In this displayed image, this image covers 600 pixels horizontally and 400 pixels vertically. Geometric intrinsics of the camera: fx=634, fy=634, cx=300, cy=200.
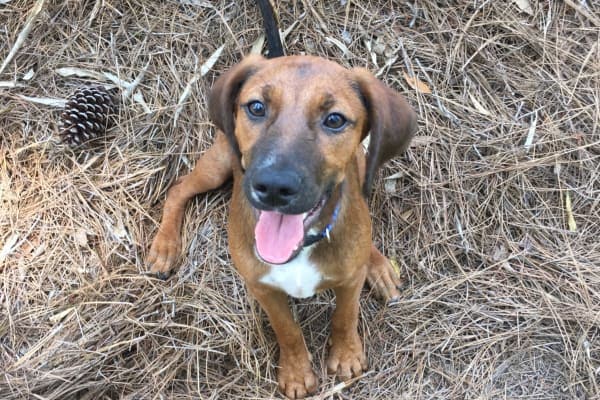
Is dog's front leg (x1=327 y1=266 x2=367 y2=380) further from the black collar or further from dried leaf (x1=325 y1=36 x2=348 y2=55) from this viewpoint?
dried leaf (x1=325 y1=36 x2=348 y2=55)

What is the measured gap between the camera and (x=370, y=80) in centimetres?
341

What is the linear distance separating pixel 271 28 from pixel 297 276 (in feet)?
6.44

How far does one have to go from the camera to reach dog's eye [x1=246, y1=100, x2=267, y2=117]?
327cm

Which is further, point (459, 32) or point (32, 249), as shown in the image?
point (459, 32)

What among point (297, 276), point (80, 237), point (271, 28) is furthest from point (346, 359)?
point (271, 28)

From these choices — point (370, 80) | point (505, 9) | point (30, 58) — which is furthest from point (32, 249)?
point (505, 9)

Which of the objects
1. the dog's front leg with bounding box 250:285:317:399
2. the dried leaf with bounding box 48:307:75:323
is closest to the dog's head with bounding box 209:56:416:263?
the dog's front leg with bounding box 250:285:317:399

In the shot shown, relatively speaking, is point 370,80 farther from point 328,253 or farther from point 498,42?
point 498,42

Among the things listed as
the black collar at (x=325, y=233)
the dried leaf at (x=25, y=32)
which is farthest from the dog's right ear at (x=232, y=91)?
the dried leaf at (x=25, y=32)

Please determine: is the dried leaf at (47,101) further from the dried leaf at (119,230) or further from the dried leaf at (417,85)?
the dried leaf at (417,85)

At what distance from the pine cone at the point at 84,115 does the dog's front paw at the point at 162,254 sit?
37.3 inches

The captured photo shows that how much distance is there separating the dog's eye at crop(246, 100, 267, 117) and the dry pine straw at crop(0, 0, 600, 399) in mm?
1719

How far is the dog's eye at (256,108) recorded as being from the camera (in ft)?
10.7

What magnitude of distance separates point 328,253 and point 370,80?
1.00m
